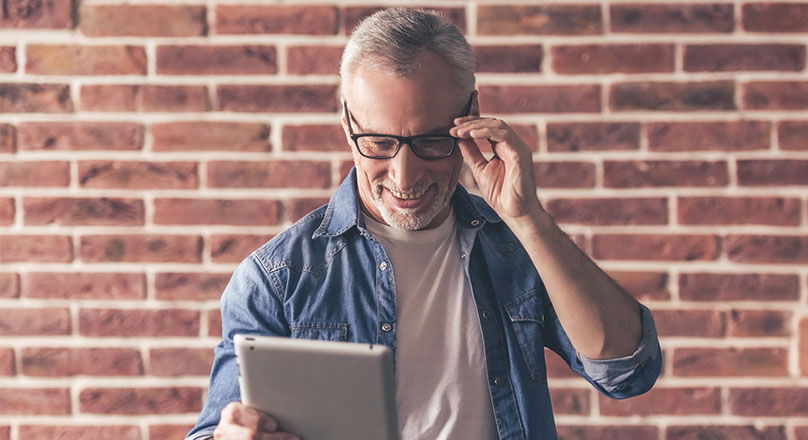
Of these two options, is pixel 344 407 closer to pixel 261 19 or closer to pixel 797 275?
pixel 261 19

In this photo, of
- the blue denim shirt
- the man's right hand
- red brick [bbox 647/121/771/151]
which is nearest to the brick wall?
red brick [bbox 647/121/771/151]

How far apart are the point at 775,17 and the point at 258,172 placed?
1.17m

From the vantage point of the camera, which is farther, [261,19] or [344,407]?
[261,19]

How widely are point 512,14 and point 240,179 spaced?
2.27 ft

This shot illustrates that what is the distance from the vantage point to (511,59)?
142 cm

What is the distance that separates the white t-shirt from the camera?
103cm

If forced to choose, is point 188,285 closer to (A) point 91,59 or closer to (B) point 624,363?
(A) point 91,59

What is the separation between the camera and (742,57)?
142cm

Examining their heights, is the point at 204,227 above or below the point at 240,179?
below

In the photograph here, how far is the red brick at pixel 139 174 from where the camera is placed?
4.71 ft

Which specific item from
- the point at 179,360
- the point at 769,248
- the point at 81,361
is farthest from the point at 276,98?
the point at 769,248

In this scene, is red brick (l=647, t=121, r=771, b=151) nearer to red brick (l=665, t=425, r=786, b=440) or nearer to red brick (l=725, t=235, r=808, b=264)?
red brick (l=725, t=235, r=808, b=264)

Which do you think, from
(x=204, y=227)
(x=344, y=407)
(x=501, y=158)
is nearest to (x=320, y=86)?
(x=204, y=227)

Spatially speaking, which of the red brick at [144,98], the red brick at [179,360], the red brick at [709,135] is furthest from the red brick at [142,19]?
the red brick at [709,135]
